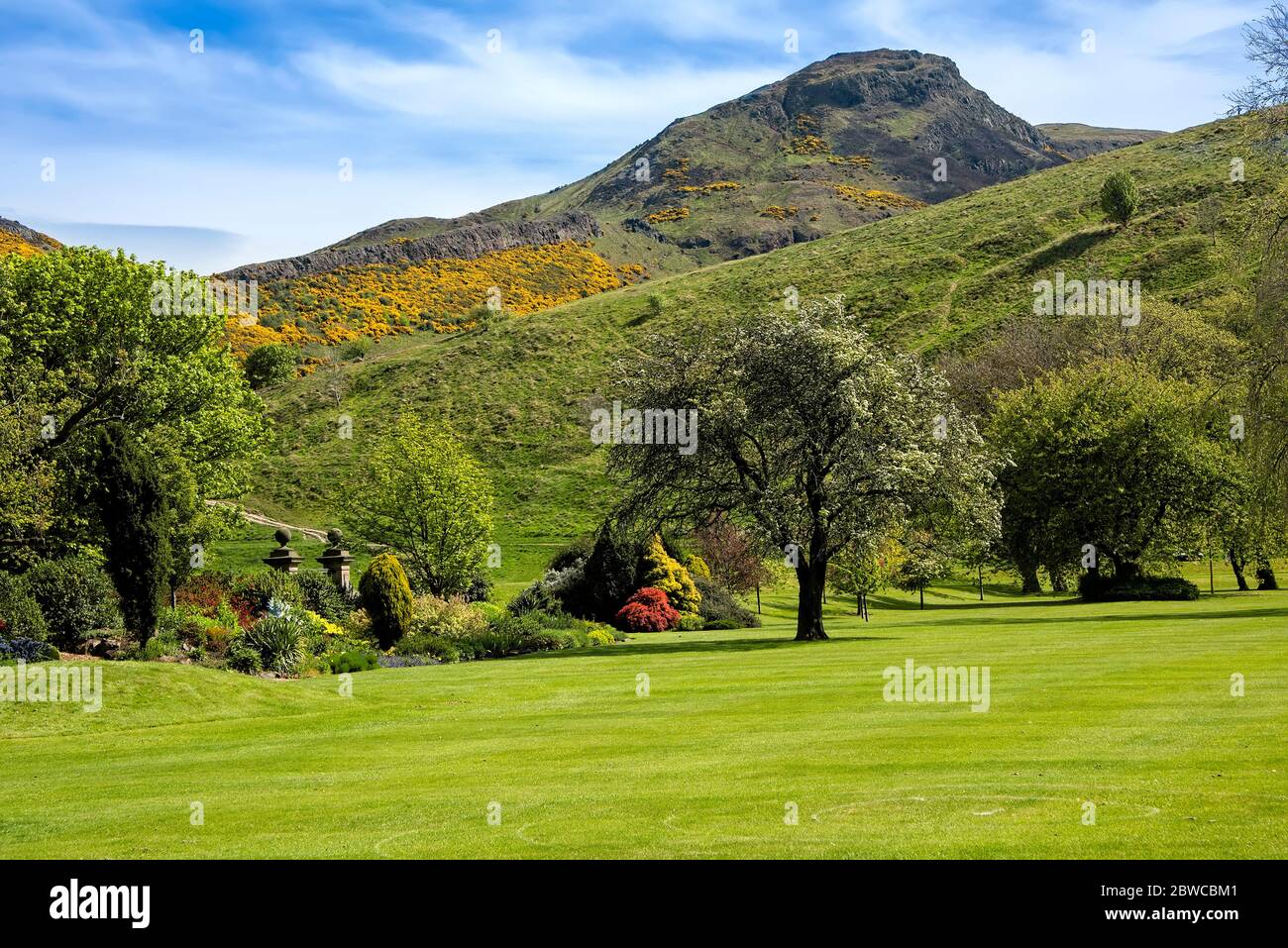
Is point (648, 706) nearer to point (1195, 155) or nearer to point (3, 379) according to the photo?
point (3, 379)

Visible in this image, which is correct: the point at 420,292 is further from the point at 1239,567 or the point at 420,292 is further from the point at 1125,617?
the point at 1125,617

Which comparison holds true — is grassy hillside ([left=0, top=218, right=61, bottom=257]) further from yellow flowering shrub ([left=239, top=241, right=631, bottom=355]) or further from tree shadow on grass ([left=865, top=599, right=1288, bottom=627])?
tree shadow on grass ([left=865, top=599, right=1288, bottom=627])

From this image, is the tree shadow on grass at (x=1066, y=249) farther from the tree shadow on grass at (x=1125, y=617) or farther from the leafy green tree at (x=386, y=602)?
the leafy green tree at (x=386, y=602)

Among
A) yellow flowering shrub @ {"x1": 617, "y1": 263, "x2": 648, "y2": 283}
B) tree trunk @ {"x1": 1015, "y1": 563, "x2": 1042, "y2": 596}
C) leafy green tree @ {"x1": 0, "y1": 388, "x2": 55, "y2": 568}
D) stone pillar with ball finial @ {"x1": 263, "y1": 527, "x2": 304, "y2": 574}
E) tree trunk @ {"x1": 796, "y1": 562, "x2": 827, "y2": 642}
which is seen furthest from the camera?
yellow flowering shrub @ {"x1": 617, "y1": 263, "x2": 648, "y2": 283}

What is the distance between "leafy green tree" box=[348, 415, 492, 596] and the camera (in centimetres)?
4416

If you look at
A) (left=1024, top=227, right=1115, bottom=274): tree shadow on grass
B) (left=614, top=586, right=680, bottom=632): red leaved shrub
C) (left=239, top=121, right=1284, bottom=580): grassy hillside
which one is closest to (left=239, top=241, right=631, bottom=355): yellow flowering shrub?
(left=239, top=121, right=1284, bottom=580): grassy hillside

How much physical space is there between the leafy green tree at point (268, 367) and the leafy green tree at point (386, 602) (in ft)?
236

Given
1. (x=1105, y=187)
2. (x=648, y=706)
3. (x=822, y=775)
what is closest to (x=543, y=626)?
(x=648, y=706)

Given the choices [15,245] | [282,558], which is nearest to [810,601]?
[282,558]

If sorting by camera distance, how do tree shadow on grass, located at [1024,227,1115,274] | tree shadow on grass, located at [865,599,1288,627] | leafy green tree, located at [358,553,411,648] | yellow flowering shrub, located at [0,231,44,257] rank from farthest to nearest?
yellow flowering shrub, located at [0,231,44,257], tree shadow on grass, located at [1024,227,1115,274], tree shadow on grass, located at [865,599,1288,627], leafy green tree, located at [358,553,411,648]

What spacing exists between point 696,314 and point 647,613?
67.1m

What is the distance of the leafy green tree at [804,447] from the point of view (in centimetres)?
3372

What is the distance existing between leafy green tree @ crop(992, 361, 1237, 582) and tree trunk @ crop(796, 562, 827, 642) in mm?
21274
